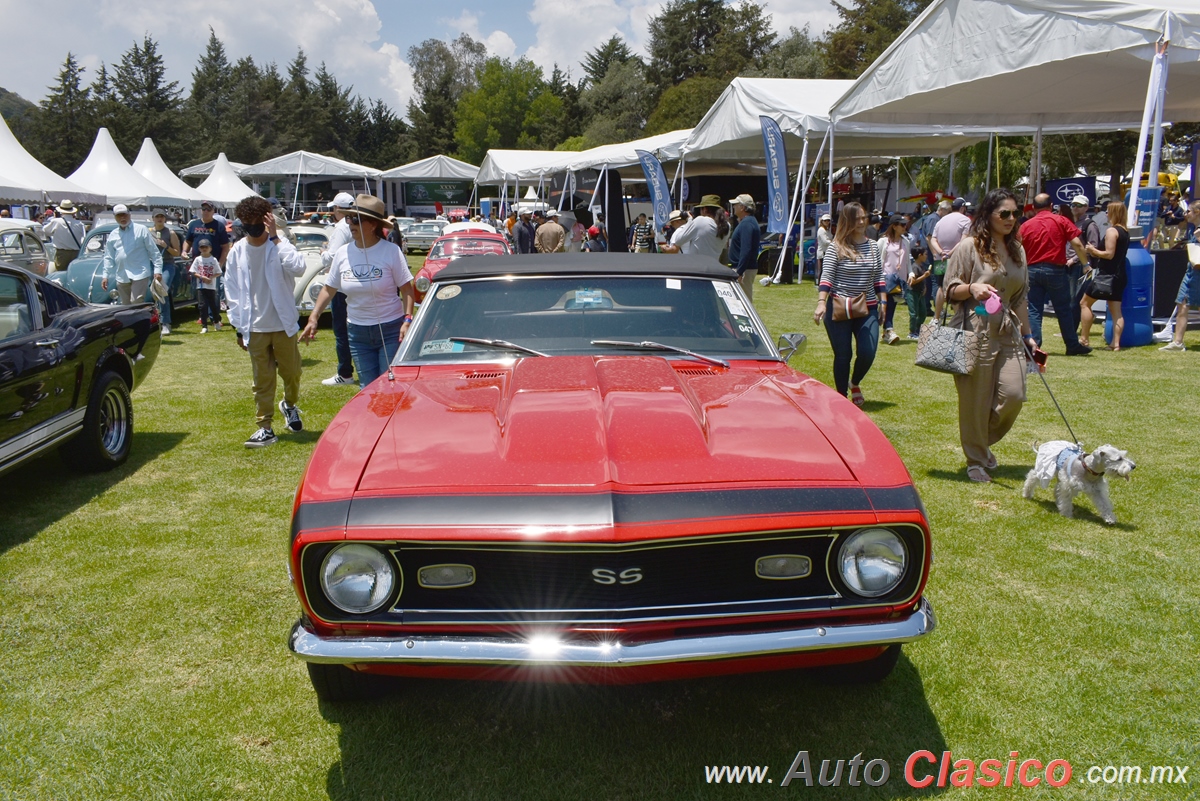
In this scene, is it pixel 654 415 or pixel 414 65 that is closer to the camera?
pixel 654 415

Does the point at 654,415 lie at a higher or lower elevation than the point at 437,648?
higher

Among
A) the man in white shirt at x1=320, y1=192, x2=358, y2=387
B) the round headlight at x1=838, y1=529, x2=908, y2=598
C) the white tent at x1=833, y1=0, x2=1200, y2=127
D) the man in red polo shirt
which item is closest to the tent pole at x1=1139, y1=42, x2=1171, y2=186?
the white tent at x1=833, y1=0, x2=1200, y2=127

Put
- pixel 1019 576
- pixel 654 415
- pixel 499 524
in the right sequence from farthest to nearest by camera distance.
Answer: pixel 1019 576 < pixel 654 415 < pixel 499 524

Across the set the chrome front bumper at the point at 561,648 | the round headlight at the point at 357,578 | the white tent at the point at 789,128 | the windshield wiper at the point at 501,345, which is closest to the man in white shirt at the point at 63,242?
the white tent at the point at 789,128

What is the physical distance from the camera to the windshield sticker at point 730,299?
4.18 metres

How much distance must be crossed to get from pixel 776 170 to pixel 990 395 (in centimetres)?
1326

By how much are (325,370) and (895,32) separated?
160 ft

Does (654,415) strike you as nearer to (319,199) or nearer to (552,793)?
(552,793)

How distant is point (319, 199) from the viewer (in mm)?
55500

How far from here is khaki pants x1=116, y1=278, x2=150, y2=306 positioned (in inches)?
440

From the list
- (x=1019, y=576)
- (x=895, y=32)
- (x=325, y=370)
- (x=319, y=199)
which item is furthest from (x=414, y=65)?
(x=1019, y=576)

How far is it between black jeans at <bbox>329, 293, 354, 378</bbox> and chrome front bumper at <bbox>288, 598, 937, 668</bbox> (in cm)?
630

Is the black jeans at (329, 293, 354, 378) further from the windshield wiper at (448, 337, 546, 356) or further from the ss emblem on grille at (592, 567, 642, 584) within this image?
the ss emblem on grille at (592, 567, 642, 584)

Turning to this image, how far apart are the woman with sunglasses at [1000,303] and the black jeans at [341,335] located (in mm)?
5602
